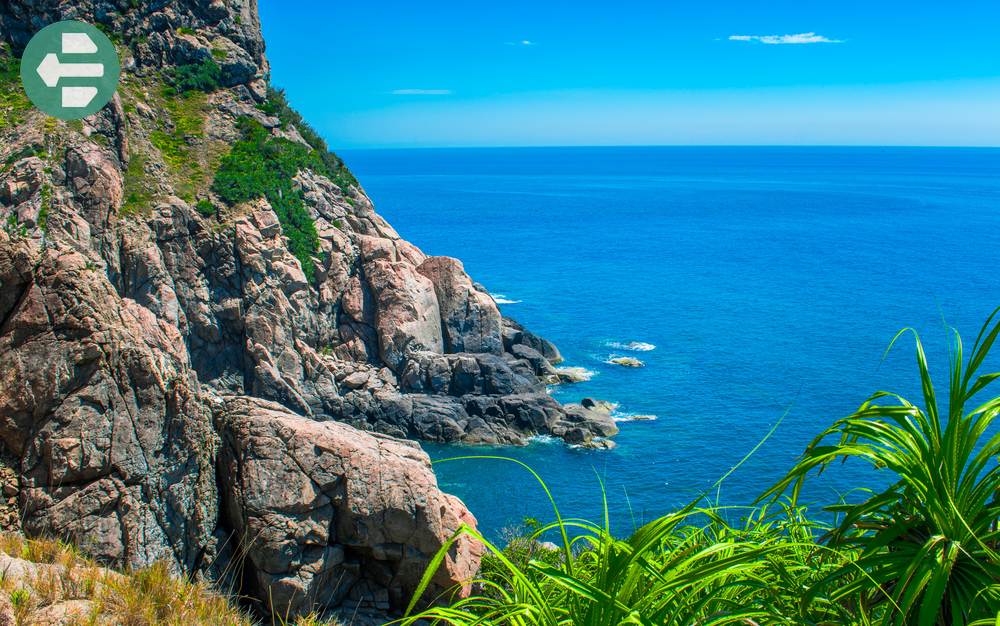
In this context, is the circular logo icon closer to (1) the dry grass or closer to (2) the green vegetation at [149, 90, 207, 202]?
(2) the green vegetation at [149, 90, 207, 202]

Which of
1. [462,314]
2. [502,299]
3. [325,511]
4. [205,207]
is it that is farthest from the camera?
[502,299]

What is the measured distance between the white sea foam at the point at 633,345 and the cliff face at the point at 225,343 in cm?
907

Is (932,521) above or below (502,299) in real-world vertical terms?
A: above

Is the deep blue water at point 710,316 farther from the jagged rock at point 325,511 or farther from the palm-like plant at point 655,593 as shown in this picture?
the jagged rock at point 325,511

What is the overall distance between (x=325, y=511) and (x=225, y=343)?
122 ft

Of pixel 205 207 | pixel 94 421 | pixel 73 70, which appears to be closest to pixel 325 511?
pixel 94 421

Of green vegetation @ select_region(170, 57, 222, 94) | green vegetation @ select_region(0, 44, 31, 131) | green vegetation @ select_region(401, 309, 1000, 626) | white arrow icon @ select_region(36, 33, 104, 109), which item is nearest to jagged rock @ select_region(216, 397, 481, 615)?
green vegetation @ select_region(401, 309, 1000, 626)

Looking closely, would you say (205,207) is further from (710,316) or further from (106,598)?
(710,316)

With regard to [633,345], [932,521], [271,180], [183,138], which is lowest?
[633,345]

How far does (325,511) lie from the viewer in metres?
16.7

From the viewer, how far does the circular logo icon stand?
163ft

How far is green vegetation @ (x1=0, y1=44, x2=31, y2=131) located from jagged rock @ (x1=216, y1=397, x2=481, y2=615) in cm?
4120

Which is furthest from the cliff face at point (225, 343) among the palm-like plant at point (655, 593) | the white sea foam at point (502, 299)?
the white sea foam at point (502, 299)

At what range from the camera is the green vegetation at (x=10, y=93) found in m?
48.6
